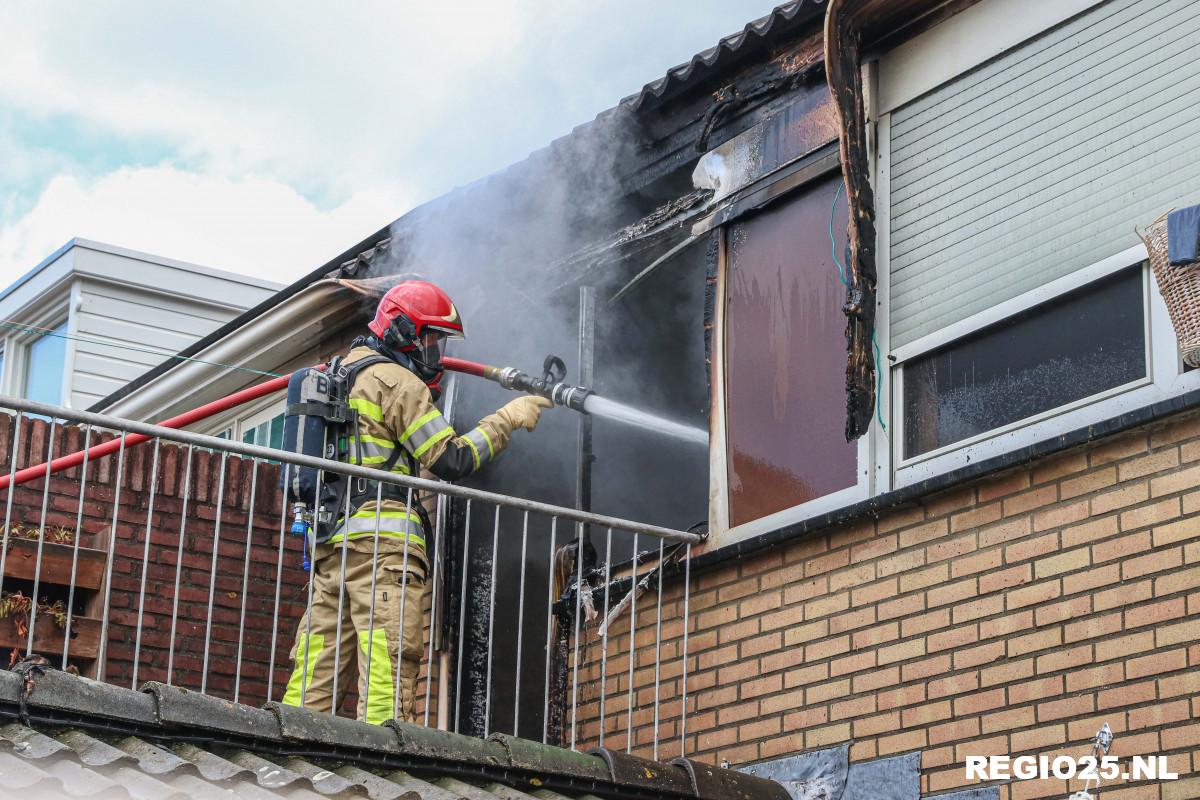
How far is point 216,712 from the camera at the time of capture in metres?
5.55

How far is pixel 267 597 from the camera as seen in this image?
8.84 meters

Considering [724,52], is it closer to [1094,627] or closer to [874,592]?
[874,592]

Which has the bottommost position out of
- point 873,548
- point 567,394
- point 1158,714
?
point 1158,714

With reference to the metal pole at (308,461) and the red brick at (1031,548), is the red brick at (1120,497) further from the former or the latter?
the metal pole at (308,461)

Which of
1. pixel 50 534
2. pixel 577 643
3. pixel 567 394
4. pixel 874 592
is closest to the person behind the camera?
pixel 874 592

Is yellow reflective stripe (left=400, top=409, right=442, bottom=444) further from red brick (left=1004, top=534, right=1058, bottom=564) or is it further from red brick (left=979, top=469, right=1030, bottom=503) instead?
red brick (left=1004, top=534, right=1058, bottom=564)

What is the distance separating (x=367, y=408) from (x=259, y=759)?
78.5 inches

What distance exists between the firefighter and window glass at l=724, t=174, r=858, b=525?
3.04 feet

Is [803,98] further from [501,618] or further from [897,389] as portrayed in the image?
[501,618]

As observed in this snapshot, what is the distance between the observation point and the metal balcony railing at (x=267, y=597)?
24.1ft

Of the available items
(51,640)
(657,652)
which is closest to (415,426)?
(657,652)

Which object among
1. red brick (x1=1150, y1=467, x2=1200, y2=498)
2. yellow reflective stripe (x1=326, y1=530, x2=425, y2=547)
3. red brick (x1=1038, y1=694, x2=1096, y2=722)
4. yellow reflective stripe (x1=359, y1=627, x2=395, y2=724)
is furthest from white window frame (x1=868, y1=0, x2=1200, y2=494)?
yellow reflective stripe (x1=359, y1=627, x2=395, y2=724)

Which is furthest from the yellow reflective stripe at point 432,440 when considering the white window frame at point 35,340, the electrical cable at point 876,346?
the white window frame at point 35,340

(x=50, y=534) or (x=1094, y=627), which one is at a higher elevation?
(x=50, y=534)
